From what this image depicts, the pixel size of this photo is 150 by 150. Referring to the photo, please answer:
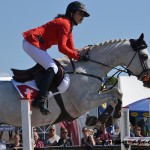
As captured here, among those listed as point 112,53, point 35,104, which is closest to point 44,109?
point 35,104

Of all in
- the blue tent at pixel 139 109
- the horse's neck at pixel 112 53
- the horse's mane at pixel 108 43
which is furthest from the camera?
the blue tent at pixel 139 109

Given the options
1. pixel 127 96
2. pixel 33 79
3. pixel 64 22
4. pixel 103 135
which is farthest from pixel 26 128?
pixel 127 96

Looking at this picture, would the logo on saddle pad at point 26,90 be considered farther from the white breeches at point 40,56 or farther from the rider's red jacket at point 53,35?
the rider's red jacket at point 53,35

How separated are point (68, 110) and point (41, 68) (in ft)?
2.52

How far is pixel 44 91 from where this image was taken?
7.11 metres

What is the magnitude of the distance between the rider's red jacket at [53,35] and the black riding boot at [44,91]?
0.39 meters

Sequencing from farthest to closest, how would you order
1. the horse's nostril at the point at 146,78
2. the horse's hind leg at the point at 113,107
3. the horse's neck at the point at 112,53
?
the horse's neck at the point at 112,53
the horse's nostril at the point at 146,78
the horse's hind leg at the point at 113,107

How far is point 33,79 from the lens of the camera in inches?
288

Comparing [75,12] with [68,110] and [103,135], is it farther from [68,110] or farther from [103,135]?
[103,135]

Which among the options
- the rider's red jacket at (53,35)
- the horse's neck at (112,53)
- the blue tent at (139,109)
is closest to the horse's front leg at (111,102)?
the horse's neck at (112,53)

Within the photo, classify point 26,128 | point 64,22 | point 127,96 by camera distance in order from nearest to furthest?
point 26,128 < point 64,22 < point 127,96

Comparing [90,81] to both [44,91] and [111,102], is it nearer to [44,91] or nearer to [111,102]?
[111,102]

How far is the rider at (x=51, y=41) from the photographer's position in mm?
7102

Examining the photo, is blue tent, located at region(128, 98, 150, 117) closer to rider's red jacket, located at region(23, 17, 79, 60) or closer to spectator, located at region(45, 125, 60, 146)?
spectator, located at region(45, 125, 60, 146)
